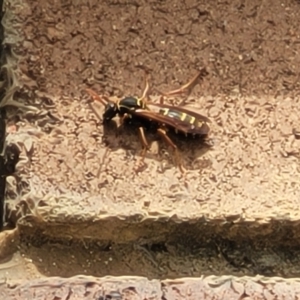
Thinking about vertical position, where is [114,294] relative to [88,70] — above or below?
below

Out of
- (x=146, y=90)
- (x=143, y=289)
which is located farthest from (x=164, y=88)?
(x=143, y=289)

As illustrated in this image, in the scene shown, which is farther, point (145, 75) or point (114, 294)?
point (145, 75)

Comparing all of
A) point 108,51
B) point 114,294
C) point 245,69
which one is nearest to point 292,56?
point 245,69

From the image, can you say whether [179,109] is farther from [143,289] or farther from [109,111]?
[143,289]

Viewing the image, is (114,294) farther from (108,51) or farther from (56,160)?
(108,51)

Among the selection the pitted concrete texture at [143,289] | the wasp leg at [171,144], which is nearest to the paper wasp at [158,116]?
the wasp leg at [171,144]

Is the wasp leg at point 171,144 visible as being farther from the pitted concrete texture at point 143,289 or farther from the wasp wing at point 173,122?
the pitted concrete texture at point 143,289

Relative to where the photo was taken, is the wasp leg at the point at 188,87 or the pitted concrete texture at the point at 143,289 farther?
the wasp leg at the point at 188,87
